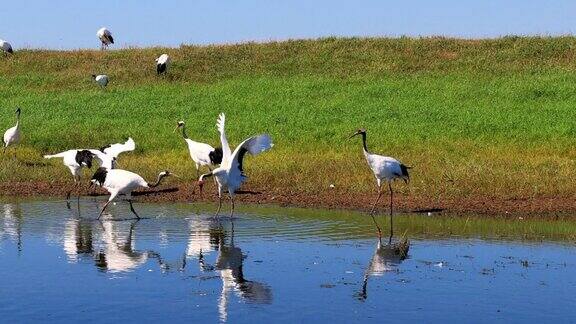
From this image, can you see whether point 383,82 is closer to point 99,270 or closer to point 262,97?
point 262,97

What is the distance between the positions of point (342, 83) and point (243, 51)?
7615mm

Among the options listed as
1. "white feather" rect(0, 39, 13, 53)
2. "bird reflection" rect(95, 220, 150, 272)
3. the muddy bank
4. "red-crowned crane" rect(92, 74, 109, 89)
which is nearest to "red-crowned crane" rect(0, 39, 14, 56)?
"white feather" rect(0, 39, 13, 53)

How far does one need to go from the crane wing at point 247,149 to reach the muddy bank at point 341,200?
1.63 m

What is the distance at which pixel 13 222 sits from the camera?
15.8 meters

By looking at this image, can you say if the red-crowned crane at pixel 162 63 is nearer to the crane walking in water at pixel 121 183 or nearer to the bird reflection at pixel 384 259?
the crane walking in water at pixel 121 183

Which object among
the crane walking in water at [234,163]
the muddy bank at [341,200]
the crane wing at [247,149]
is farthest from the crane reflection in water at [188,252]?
the muddy bank at [341,200]

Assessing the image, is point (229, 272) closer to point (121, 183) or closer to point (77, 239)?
point (77, 239)

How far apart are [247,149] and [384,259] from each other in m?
4.78

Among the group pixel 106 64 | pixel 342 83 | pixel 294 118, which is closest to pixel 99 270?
pixel 294 118

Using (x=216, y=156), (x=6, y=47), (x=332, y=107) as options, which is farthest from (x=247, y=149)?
(x=6, y=47)

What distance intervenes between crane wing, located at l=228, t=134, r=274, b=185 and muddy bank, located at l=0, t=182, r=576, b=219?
1633mm

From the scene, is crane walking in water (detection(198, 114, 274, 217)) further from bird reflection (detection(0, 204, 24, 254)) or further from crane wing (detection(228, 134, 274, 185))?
bird reflection (detection(0, 204, 24, 254))

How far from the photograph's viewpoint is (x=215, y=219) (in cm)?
1633

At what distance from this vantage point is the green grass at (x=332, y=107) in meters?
21.2
